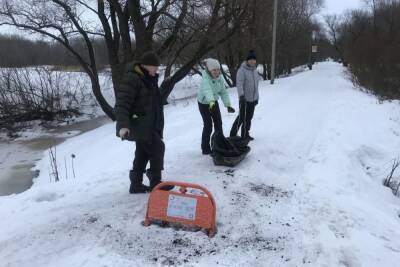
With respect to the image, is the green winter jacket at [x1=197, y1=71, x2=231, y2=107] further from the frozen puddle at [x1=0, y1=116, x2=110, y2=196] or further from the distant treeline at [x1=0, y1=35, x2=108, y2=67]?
the distant treeline at [x1=0, y1=35, x2=108, y2=67]

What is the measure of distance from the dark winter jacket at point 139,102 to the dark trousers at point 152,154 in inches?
5.3

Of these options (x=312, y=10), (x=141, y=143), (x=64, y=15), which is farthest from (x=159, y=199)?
(x=312, y=10)

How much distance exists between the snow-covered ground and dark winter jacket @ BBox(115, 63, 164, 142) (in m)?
0.94

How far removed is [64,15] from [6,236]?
53.1 ft

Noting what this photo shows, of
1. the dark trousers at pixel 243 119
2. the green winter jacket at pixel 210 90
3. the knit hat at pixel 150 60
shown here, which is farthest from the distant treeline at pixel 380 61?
the knit hat at pixel 150 60

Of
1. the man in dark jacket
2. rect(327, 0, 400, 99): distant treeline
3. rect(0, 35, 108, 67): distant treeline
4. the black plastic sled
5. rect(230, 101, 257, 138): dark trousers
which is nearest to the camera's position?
the man in dark jacket

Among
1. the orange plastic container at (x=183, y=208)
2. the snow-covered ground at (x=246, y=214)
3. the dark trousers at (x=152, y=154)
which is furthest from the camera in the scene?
the dark trousers at (x=152, y=154)

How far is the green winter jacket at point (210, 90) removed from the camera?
21.2 ft

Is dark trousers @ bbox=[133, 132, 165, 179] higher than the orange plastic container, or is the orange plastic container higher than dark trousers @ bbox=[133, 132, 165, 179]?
dark trousers @ bbox=[133, 132, 165, 179]

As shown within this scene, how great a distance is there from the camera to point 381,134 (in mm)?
9234

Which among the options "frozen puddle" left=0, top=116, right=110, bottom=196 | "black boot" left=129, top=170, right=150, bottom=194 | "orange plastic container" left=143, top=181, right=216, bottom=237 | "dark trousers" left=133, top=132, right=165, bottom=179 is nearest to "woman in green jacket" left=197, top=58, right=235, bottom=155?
"dark trousers" left=133, top=132, right=165, bottom=179

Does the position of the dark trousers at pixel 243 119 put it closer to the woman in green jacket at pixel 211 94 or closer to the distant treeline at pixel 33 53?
the woman in green jacket at pixel 211 94

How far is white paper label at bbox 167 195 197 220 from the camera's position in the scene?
14.4 ft

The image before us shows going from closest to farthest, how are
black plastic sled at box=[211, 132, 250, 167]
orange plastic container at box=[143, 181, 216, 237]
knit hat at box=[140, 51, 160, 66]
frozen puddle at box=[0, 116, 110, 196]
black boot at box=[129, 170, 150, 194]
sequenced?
orange plastic container at box=[143, 181, 216, 237] < knit hat at box=[140, 51, 160, 66] < black boot at box=[129, 170, 150, 194] < black plastic sled at box=[211, 132, 250, 167] < frozen puddle at box=[0, 116, 110, 196]
